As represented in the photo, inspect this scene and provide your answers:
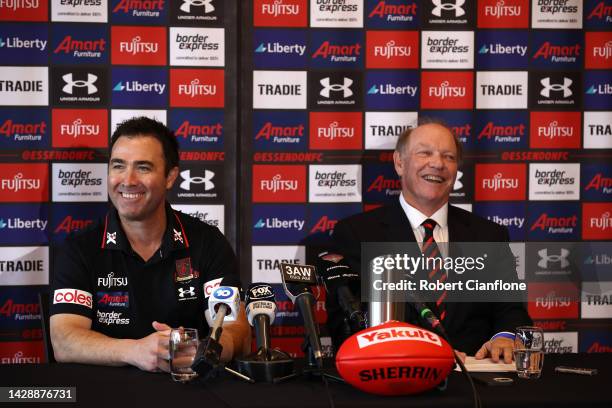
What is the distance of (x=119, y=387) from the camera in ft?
5.50

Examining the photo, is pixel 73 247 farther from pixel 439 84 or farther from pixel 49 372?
pixel 439 84

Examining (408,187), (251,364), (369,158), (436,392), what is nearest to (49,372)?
(251,364)

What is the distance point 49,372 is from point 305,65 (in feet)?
6.65

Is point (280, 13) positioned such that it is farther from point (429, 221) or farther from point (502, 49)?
point (429, 221)

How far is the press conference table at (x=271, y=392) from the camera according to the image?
1.55m

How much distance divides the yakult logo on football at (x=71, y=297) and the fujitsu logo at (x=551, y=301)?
227 centimetres

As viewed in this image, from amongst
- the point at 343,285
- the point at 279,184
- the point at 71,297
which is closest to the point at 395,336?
the point at 343,285

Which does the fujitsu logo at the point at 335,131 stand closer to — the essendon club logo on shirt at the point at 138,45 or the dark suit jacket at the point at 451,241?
the dark suit jacket at the point at 451,241

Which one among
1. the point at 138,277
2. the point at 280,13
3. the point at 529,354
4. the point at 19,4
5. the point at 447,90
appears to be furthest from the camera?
the point at 447,90

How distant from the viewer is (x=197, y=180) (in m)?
3.36

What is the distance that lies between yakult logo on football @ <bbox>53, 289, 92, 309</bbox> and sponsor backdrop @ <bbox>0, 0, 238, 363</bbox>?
3.54 ft

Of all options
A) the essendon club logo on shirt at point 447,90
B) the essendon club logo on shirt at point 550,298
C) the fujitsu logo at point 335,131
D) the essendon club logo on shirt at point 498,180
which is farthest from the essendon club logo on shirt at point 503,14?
the essendon club logo on shirt at point 550,298

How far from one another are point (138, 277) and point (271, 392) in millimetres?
960

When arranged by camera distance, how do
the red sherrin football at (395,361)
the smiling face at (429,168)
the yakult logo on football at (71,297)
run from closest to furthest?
the red sherrin football at (395,361), the yakult logo on football at (71,297), the smiling face at (429,168)
